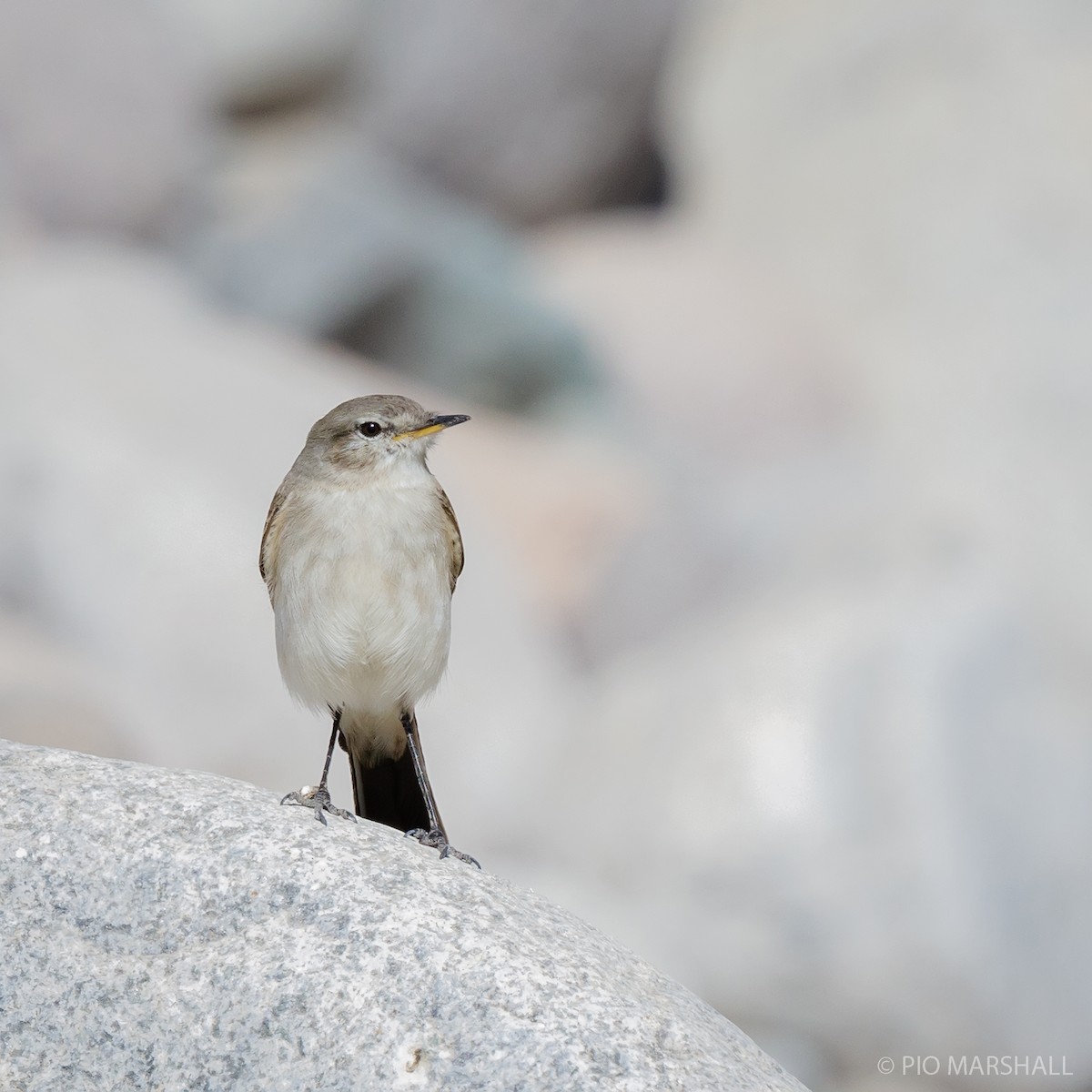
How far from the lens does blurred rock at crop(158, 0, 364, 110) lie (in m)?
18.3

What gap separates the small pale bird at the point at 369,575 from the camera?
5891mm

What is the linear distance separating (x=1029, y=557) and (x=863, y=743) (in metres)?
5.85

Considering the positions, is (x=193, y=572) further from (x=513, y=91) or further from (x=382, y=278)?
(x=513, y=91)

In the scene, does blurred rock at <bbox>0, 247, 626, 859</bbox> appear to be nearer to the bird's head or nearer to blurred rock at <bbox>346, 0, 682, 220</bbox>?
the bird's head

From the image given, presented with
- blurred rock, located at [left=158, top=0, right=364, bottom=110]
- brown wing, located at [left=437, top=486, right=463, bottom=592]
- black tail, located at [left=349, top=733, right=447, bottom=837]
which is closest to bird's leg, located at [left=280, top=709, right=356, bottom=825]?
black tail, located at [left=349, top=733, right=447, bottom=837]

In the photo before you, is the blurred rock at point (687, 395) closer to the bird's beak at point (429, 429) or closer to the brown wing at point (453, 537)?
the brown wing at point (453, 537)

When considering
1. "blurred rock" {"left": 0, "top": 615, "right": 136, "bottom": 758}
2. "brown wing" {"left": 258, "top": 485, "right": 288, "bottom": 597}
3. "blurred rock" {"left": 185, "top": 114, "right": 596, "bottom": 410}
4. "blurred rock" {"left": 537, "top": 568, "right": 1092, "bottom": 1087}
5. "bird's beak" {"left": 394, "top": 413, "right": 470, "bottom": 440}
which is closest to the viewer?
"bird's beak" {"left": 394, "top": 413, "right": 470, "bottom": 440}

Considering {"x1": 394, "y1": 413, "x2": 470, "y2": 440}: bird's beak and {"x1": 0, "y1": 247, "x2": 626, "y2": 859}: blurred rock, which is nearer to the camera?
{"x1": 394, "y1": 413, "x2": 470, "y2": 440}: bird's beak

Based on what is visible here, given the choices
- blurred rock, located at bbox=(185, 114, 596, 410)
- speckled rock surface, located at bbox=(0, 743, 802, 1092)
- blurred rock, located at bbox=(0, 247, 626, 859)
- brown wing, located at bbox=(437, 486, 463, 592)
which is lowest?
speckled rock surface, located at bbox=(0, 743, 802, 1092)

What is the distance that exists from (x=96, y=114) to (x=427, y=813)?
43.2 ft

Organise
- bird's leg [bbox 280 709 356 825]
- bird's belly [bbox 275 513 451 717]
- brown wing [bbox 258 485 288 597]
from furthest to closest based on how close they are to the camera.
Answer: brown wing [bbox 258 485 288 597], bird's belly [bbox 275 513 451 717], bird's leg [bbox 280 709 356 825]

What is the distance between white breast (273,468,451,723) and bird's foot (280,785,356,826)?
2.37 feet

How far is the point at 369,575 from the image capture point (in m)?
5.87

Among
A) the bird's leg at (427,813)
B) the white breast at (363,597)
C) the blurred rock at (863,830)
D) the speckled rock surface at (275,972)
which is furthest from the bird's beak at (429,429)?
the blurred rock at (863,830)
